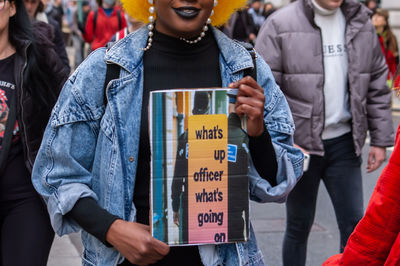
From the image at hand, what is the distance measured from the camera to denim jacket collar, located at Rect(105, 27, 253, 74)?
2307 mm

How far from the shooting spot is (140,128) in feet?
7.57

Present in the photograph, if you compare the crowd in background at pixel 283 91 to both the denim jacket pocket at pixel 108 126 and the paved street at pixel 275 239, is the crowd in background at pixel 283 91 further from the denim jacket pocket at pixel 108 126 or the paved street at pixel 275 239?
the paved street at pixel 275 239

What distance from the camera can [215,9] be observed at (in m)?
2.53

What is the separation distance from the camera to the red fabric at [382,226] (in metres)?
2.09

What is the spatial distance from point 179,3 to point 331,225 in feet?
14.2

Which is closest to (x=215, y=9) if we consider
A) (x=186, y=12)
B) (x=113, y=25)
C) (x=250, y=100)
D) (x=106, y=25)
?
(x=186, y=12)

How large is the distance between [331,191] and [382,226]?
223 centimetres

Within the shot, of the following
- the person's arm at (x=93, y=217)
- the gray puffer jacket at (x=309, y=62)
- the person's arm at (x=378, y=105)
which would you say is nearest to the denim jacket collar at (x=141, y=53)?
the person's arm at (x=93, y=217)

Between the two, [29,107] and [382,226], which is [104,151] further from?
[29,107]

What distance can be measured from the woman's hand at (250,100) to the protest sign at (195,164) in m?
0.03

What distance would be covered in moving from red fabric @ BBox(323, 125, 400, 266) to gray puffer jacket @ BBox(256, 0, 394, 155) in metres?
2.00

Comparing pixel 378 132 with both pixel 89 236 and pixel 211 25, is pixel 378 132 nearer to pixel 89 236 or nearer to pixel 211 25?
pixel 211 25

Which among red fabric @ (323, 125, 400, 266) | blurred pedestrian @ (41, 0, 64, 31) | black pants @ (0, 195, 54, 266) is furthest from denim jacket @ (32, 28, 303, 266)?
blurred pedestrian @ (41, 0, 64, 31)

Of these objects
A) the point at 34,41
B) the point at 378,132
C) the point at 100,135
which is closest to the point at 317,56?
the point at 378,132
